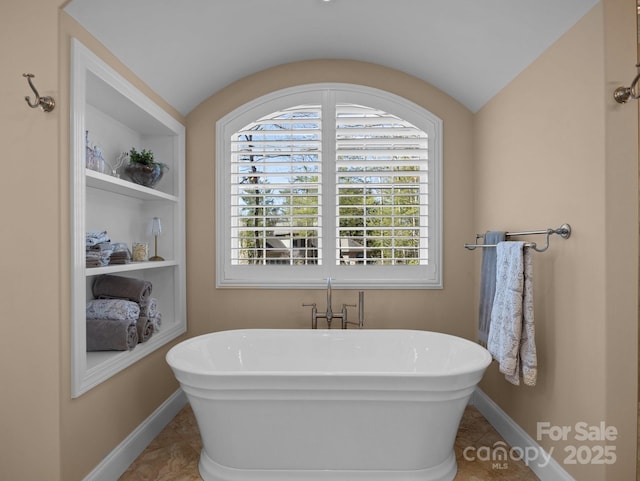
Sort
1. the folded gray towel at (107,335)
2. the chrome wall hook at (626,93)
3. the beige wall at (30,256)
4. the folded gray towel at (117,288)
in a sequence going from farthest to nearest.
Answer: the folded gray towel at (117,288), the folded gray towel at (107,335), the beige wall at (30,256), the chrome wall hook at (626,93)

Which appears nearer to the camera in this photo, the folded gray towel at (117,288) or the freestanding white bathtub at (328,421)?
the freestanding white bathtub at (328,421)

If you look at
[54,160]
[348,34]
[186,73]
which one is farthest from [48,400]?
[348,34]

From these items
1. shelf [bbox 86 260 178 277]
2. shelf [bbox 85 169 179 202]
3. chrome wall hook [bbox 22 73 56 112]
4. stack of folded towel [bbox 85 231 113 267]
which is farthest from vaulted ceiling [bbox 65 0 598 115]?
shelf [bbox 86 260 178 277]

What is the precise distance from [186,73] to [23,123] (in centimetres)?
118

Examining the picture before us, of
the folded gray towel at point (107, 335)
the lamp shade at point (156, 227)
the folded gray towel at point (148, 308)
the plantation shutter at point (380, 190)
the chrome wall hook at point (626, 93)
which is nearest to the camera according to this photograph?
the chrome wall hook at point (626, 93)

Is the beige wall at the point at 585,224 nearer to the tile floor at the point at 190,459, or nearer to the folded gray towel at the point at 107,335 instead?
the tile floor at the point at 190,459

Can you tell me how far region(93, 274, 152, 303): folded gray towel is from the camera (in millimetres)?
2379

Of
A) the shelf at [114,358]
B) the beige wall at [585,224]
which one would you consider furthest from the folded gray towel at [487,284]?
the shelf at [114,358]

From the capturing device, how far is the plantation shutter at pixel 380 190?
9.88 feet

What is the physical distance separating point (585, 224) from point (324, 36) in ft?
6.48

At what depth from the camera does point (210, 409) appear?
197 centimetres

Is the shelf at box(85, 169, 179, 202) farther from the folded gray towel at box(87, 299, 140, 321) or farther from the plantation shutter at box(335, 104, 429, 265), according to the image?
the plantation shutter at box(335, 104, 429, 265)

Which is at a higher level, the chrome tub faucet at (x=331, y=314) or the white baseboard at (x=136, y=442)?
the chrome tub faucet at (x=331, y=314)

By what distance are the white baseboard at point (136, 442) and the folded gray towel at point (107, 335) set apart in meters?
0.52
